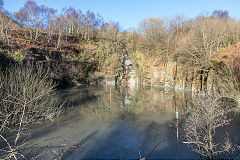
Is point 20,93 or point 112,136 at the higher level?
point 20,93

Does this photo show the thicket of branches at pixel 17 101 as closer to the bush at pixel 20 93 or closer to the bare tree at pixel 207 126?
the bush at pixel 20 93

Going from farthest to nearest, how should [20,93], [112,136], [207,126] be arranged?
1. [20,93]
2. [112,136]
3. [207,126]

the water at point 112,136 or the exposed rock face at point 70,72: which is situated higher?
the exposed rock face at point 70,72

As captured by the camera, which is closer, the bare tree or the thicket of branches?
the bare tree

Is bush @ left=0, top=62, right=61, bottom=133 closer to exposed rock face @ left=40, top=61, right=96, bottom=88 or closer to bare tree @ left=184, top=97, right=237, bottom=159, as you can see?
bare tree @ left=184, top=97, right=237, bottom=159

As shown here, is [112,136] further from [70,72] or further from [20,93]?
[70,72]

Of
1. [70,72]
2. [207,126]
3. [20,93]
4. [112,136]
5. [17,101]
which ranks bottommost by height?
[112,136]

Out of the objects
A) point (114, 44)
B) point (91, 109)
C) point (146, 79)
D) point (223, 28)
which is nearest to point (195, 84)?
point (223, 28)

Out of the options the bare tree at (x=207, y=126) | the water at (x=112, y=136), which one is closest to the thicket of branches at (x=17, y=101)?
the water at (x=112, y=136)

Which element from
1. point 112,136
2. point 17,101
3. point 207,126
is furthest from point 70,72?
point 207,126

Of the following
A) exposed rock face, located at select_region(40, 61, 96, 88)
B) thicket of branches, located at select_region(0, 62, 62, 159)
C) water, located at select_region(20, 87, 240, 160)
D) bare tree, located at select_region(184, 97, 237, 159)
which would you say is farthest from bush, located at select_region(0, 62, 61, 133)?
exposed rock face, located at select_region(40, 61, 96, 88)

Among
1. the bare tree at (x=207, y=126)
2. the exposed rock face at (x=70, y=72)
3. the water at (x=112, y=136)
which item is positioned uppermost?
the exposed rock face at (x=70, y=72)

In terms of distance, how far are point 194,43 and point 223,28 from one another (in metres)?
4.96

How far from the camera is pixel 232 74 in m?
13.9
